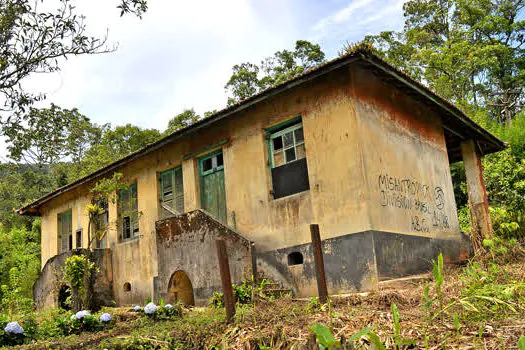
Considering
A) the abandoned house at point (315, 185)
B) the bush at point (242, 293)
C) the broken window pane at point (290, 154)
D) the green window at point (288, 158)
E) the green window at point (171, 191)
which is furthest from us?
the green window at point (171, 191)

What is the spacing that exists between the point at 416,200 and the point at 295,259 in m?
2.96

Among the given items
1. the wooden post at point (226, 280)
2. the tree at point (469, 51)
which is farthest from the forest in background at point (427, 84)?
the wooden post at point (226, 280)

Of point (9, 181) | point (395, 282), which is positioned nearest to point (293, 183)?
point (395, 282)

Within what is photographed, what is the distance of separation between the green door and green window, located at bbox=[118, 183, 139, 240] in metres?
2.89

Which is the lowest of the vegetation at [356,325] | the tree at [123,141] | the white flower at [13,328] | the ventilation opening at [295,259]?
the vegetation at [356,325]

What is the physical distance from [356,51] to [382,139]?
231cm

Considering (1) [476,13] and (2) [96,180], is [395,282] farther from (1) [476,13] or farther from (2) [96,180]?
(1) [476,13]

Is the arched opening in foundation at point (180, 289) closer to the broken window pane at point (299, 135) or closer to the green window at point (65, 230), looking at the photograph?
the broken window pane at point (299, 135)

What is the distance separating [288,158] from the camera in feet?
35.1

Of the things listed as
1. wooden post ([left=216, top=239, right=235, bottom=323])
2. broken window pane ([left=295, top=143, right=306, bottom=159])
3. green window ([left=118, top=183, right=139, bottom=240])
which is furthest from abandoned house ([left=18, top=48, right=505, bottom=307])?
wooden post ([left=216, top=239, right=235, bottom=323])

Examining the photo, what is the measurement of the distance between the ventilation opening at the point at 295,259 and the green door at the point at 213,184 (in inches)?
91.0

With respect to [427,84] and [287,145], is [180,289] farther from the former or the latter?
[427,84]

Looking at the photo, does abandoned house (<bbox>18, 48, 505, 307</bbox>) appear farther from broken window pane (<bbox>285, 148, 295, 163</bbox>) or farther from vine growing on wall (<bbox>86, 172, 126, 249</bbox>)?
vine growing on wall (<bbox>86, 172, 126, 249</bbox>)

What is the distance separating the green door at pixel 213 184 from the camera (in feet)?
39.7
